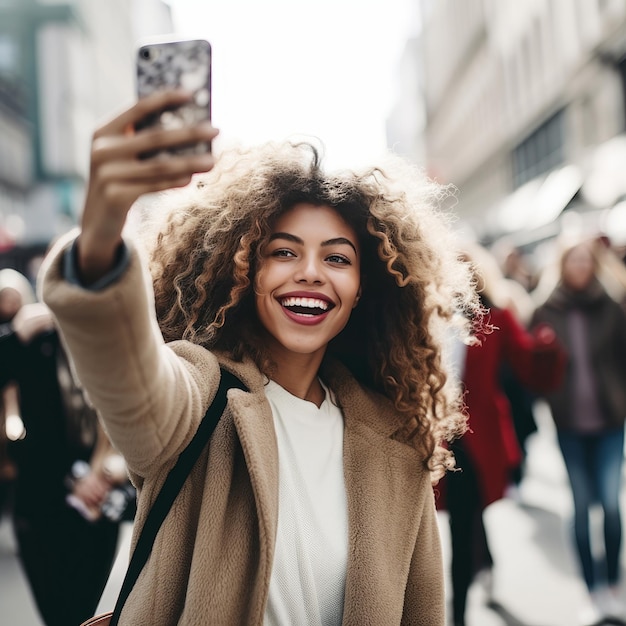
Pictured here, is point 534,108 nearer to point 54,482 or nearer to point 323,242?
point 54,482

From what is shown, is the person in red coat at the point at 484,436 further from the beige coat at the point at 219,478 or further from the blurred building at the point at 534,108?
the beige coat at the point at 219,478

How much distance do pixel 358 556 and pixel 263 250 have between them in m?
0.83

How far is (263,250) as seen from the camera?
2102 millimetres

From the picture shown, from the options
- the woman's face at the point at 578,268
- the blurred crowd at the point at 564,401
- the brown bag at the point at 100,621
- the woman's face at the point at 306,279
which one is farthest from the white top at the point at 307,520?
the woman's face at the point at 578,268

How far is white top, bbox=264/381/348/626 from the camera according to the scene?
186cm

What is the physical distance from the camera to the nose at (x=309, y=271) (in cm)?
203

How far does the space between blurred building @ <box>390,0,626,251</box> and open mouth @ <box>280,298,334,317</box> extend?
180 cm

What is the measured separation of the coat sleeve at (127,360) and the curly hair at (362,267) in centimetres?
46

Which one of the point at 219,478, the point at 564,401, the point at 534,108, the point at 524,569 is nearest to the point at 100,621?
the point at 219,478

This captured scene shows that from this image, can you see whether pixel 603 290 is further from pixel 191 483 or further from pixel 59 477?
pixel 191 483

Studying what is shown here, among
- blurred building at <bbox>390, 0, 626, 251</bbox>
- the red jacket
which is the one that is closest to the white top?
blurred building at <bbox>390, 0, 626, 251</bbox>

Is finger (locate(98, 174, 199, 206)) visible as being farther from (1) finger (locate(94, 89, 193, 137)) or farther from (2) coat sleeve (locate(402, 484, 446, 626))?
(2) coat sleeve (locate(402, 484, 446, 626))

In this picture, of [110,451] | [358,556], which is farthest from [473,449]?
[358,556]

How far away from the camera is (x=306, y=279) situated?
203 centimetres
